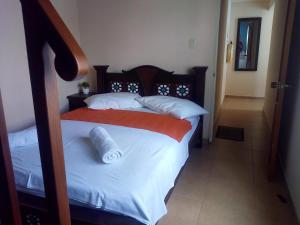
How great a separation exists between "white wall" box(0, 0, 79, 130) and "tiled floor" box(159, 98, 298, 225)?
1.94 metres

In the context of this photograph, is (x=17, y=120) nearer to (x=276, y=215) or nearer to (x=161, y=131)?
(x=161, y=131)

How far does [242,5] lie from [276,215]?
17.0 feet

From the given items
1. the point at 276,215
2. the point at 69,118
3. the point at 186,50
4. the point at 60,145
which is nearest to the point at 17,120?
the point at 69,118

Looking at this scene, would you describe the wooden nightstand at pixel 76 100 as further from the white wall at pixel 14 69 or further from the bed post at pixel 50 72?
the bed post at pixel 50 72

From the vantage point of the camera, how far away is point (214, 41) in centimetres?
292

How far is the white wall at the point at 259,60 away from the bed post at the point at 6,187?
601 cm

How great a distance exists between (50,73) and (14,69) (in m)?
2.43

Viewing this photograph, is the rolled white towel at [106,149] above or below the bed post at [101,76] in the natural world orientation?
below

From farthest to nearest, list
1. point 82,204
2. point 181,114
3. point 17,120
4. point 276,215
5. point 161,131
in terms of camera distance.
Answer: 1. point 17,120
2. point 181,114
3. point 161,131
4. point 276,215
5. point 82,204

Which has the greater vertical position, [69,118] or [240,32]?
[240,32]

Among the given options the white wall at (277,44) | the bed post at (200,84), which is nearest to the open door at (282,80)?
the white wall at (277,44)

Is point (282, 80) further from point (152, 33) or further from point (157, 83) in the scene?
point (152, 33)

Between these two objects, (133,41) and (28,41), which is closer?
(28,41)

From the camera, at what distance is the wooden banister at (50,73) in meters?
0.52
